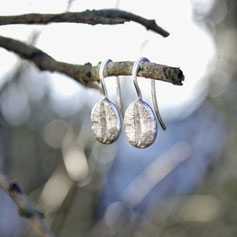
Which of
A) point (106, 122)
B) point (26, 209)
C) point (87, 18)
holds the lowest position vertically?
point (26, 209)

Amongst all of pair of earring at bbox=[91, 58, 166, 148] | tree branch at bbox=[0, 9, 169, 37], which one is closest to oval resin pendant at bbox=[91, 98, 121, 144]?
pair of earring at bbox=[91, 58, 166, 148]

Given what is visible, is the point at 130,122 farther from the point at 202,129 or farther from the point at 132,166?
the point at 132,166

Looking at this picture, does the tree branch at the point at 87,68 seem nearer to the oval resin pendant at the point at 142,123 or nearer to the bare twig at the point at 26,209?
the oval resin pendant at the point at 142,123

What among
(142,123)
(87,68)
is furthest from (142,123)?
(87,68)

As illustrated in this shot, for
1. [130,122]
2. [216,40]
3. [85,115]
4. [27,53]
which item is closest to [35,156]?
[85,115]

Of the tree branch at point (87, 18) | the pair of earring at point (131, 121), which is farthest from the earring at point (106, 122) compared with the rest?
the tree branch at point (87, 18)

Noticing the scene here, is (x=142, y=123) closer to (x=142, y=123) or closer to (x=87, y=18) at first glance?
(x=142, y=123)
